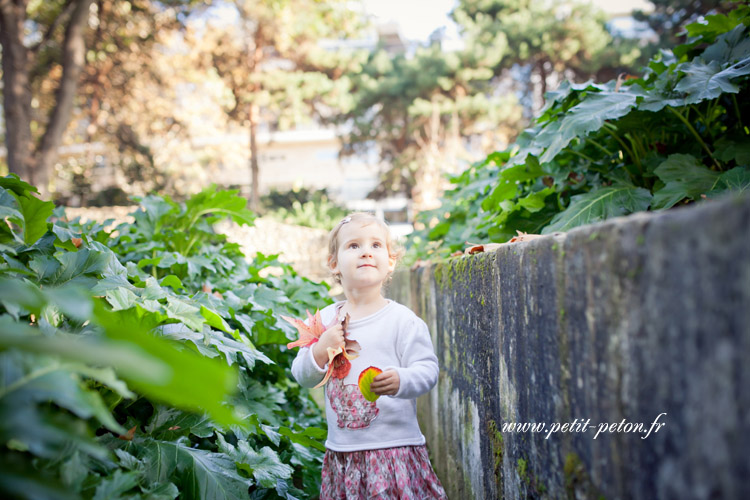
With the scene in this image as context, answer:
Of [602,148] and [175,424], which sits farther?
[602,148]

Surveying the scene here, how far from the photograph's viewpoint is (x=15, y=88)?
891 cm

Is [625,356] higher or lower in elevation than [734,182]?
lower

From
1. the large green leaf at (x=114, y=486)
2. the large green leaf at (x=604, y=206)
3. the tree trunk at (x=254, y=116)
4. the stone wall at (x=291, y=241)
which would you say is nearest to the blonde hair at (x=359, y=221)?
the large green leaf at (x=604, y=206)

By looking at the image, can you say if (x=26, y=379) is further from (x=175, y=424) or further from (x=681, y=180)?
(x=681, y=180)

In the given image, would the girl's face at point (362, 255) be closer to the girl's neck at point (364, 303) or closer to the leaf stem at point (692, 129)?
the girl's neck at point (364, 303)

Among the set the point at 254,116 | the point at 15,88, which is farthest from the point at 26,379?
the point at 254,116

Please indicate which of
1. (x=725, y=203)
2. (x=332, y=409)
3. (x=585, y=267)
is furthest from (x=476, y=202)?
(x=725, y=203)

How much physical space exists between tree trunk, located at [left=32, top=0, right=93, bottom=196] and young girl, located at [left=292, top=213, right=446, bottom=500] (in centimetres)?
931


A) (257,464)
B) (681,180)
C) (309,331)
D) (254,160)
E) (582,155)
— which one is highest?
(254,160)

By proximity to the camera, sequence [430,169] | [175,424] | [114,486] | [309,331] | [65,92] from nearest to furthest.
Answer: [114,486] < [175,424] < [309,331] < [65,92] < [430,169]

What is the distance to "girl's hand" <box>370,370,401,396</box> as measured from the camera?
1.74 meters

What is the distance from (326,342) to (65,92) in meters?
10.1

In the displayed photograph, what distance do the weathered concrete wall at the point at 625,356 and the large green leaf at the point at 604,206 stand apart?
30.7 inches

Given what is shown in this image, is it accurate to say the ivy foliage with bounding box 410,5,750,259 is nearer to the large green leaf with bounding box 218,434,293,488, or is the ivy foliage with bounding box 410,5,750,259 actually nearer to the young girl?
the young girl
